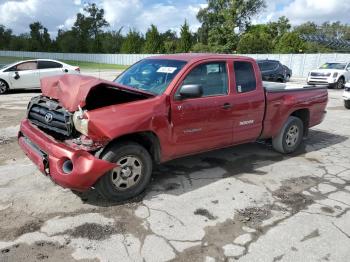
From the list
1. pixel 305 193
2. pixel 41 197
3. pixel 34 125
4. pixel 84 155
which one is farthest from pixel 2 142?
pixel 305 193

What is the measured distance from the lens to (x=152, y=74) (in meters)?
5.07

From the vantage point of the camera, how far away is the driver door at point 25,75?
14480 mm

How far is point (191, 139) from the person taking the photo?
4.82 metres

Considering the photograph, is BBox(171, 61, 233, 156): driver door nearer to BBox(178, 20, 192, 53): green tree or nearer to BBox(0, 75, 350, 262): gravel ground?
BBox(0, 75, 350, 262): gravel ground

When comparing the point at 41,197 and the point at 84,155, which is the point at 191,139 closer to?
the point at 84,155

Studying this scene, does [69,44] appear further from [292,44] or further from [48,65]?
[48,65]

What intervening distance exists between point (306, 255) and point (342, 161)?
11.4 feet

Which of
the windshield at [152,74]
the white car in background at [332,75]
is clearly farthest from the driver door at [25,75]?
the white car in background at [332,75]

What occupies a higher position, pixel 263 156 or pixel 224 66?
pixel 224 66

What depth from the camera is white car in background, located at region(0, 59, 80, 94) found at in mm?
14398

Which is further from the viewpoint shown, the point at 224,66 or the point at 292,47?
the point at 292,47

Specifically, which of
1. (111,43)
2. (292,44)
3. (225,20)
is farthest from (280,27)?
(111,43)

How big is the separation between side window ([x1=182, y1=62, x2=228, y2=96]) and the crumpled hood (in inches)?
31.5

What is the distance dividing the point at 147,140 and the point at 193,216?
1.13 m
